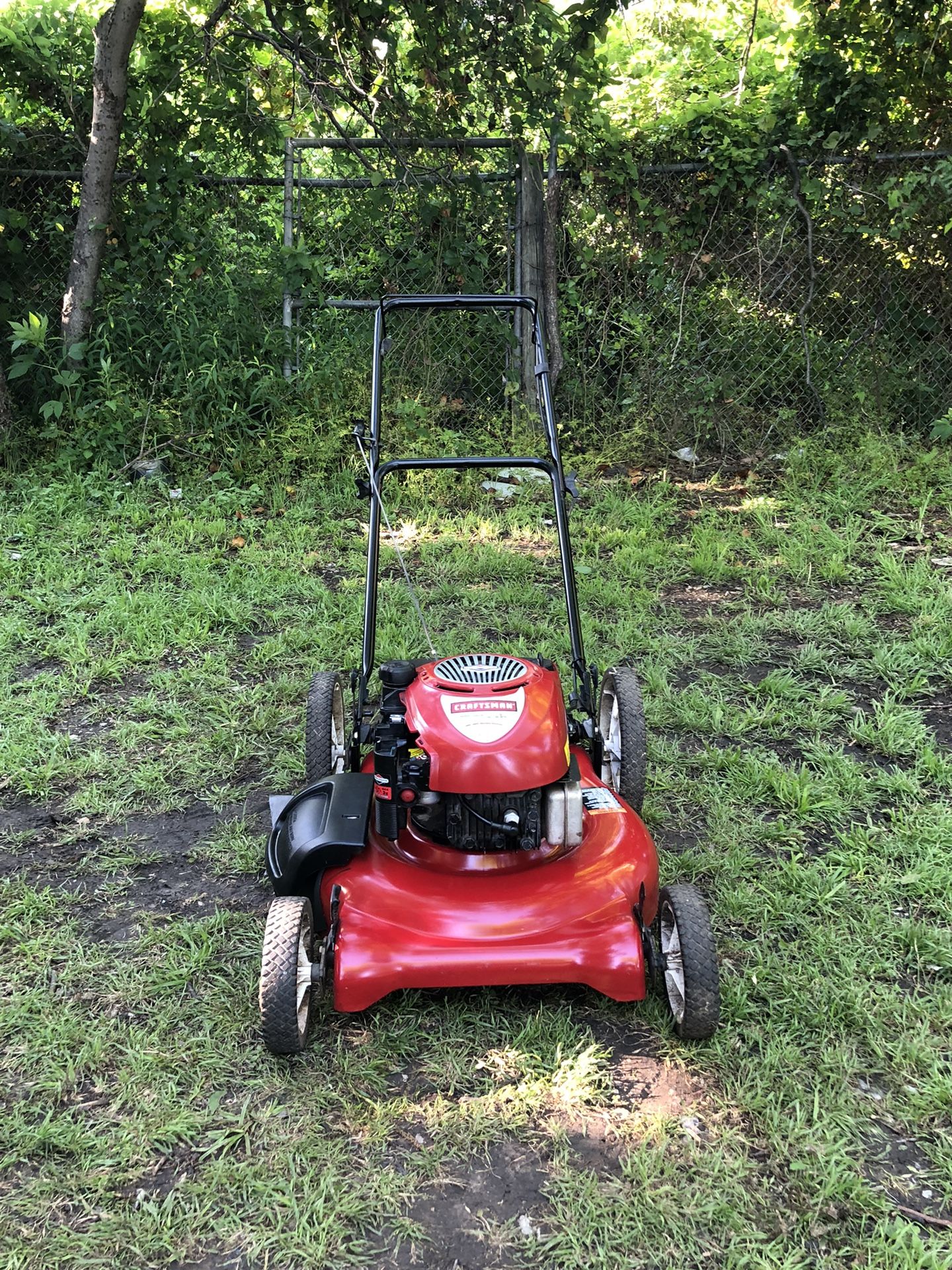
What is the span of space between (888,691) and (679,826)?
1.25m

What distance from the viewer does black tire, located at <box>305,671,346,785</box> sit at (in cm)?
312

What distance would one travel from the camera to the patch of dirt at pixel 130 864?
2.78 meters

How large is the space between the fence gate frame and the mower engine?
4.16 metres

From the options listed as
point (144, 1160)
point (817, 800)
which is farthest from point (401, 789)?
point (817, 800)

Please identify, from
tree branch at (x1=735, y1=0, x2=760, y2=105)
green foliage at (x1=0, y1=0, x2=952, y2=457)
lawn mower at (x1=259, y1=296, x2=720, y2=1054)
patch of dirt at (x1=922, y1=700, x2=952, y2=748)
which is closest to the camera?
lawn mower at (x1=259, y1=296, x2=720, y2=1054)

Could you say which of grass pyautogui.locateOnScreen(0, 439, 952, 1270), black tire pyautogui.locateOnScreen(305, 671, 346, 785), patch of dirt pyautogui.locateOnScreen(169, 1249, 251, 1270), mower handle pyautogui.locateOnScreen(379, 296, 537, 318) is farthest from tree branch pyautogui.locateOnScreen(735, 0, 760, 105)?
patch of dirt pyautogui.locateOnScreen(169, 1249, 251, 1270)

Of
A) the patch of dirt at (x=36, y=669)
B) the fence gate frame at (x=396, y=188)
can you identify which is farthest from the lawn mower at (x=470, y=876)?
the fence gate frame at (x=396, y=188)

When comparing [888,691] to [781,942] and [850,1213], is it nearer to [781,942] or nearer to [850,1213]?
[781,942]

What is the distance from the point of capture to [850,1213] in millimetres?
1876

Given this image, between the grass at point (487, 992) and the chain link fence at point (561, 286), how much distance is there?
4.82 ft

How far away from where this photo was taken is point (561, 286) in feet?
20.6

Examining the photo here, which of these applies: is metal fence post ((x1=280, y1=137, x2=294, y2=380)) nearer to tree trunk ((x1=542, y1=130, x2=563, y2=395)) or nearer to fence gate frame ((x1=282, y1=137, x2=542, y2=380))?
fence gate frame ((x1=282, y1=137, x2=542, y2=380))

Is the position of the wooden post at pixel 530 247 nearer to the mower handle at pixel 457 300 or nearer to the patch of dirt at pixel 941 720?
the mower handle at pixel 457 300

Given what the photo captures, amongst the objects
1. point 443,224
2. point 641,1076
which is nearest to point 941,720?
point 641,1076
